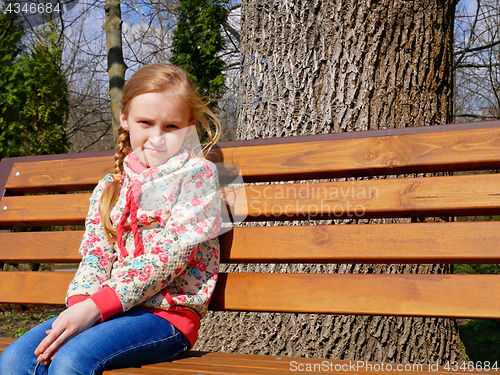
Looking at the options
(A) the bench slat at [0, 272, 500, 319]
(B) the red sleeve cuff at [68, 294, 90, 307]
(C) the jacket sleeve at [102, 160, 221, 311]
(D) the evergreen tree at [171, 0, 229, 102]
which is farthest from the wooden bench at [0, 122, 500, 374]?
(D) the evergreen tree at [171, 0, 229, 102]

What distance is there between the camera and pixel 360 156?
1.73m

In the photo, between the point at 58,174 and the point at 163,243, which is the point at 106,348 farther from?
the point at 58,174

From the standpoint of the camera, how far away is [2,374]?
136 cm

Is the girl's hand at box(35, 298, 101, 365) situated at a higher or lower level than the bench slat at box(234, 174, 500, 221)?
lower

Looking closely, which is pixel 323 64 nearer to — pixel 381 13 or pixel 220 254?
pixel 381 13

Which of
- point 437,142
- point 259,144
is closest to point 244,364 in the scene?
point 259,144

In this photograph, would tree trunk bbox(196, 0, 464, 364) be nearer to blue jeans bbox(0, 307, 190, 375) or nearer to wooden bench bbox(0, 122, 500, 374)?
wooden bench bbox(0, 122, 500, 374)

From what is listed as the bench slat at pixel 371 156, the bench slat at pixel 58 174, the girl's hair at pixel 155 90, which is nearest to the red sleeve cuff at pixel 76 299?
the girl's hair at pixel 155 90

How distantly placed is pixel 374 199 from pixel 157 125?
87cm

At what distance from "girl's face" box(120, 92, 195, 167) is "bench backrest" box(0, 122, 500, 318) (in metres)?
0.28

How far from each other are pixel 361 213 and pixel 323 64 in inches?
36.7

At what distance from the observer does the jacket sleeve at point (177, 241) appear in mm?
1438

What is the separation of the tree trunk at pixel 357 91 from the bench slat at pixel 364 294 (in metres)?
0.56

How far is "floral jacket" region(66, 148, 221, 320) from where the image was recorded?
1464 millimetres
